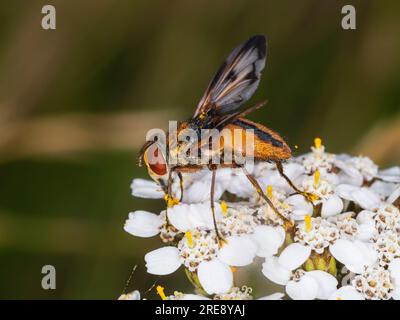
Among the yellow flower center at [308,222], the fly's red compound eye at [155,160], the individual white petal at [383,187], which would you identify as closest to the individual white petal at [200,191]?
the fly's red compound eye at [155,160]

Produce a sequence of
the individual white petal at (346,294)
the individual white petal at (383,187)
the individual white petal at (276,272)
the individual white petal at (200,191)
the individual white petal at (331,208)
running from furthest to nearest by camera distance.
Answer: the individual white petal at (383,187) < the individual white petal at (200,191) < the individual white petal at (331,208) < the individual white petal at (276,272) < the individual white petal at (346,294)

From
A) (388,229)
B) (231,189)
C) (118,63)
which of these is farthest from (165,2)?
(388,229)

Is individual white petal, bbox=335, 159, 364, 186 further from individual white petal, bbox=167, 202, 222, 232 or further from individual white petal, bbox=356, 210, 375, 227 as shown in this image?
individual white petal, bbox=167, 202, 222, 232

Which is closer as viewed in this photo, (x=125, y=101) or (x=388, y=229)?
(x=388, y=229)

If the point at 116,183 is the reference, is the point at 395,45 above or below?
above

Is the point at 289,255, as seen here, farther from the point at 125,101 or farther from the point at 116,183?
the point at 125,101

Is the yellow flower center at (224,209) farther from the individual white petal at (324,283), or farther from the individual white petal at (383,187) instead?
the individual white petal at (383,187)

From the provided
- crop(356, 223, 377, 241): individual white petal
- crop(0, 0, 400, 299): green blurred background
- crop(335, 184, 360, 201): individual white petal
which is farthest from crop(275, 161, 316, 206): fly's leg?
crop(0, 0, 400, 299): green blurred background
